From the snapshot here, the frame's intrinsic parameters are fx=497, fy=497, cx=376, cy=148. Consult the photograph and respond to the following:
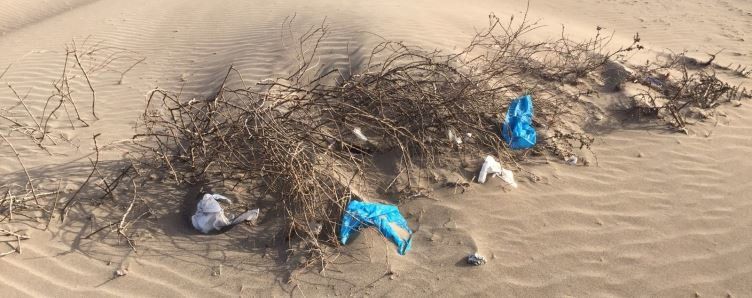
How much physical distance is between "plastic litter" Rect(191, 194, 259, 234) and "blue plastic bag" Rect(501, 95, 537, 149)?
198 centimetres

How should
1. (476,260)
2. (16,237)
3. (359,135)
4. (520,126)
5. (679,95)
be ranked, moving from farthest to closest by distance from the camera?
(679,95)
(520,126)
(359,135)
(16,237)
(476,260)

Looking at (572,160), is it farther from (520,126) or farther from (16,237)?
(16,237)

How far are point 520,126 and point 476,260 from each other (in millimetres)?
1363

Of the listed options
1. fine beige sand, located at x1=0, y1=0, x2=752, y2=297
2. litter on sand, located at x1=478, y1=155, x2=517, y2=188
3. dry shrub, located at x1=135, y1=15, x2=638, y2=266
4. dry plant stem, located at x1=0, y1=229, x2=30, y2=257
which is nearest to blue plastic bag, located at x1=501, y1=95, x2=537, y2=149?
dry shrub, located at x1=135, y1=15, x2=638, y2=266

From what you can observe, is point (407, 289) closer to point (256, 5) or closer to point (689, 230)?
point (689, 230)

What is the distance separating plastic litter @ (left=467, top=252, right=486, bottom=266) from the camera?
2.93 metres

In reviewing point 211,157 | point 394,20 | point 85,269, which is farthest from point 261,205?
point 394,20

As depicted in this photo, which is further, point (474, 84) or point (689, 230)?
point (474, 84)

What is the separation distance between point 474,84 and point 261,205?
1.83 meters

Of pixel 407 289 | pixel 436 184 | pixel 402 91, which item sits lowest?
pixel 407 289

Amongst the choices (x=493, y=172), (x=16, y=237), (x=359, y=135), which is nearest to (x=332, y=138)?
(x=359, y=135)

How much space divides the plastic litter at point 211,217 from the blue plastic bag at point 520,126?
1.98 metres

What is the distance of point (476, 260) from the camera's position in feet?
9.64

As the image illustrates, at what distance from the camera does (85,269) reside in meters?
3.04
